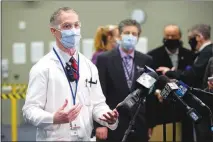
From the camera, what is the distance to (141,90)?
91.6 inches

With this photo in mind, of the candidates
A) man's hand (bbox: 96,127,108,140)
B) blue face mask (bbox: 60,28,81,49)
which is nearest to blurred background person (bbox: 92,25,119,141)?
man's hand (bbox: 96,127,108,140)

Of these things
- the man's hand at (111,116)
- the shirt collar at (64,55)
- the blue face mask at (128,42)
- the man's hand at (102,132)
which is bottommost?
the man's hand at (102,132)

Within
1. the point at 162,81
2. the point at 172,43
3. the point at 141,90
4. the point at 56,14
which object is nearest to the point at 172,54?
the point at 172,43

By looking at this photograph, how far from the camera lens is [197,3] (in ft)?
22.0

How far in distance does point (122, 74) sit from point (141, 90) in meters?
0.76

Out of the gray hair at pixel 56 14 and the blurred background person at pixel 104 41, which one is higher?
the gray hair at pixel 56 14

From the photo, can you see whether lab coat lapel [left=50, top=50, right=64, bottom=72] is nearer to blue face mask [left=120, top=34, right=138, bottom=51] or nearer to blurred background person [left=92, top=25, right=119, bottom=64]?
blue face mask [left=120, top=34, right=138, bottom=51]

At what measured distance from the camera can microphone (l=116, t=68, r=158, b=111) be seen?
2256mm

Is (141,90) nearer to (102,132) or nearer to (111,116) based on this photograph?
(111,116)

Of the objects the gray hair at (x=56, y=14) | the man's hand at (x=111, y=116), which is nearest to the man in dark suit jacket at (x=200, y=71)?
the man's hand at (x=111, y=116)

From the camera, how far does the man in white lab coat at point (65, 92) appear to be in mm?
2201

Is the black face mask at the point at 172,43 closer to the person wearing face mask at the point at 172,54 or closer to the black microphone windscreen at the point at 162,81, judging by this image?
the person wearing face mask at the point at 172,54

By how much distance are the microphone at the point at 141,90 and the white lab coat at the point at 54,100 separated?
0.15 m

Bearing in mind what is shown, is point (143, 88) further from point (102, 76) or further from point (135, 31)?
point (135, 31)
